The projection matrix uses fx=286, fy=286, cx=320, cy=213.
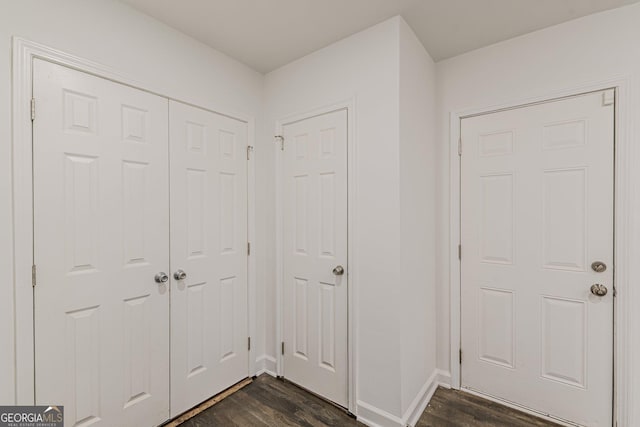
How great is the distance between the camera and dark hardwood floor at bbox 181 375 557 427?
1834 millimetres

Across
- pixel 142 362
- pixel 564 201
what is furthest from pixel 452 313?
pixel 142 362

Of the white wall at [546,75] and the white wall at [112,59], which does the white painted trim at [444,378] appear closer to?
the white wall at [546,75]

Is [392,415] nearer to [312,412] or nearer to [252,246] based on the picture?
[312,412]

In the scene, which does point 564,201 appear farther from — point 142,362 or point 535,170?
point 142,362

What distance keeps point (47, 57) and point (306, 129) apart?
4.80 feet

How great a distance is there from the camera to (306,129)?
7.19ft

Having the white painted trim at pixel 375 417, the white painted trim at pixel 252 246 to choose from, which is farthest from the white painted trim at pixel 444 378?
the white painted trim at pixel 252 246

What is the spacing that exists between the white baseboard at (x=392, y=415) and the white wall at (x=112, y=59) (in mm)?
1253

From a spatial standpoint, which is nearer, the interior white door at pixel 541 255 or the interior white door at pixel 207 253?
the interior white door at pixel 541 255

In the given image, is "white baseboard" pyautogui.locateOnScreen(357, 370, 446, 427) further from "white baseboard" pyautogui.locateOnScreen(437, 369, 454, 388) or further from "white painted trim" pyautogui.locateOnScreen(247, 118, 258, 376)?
"white painted trim" pyautogui.locateOnScreen(247, 118, 258, 376)

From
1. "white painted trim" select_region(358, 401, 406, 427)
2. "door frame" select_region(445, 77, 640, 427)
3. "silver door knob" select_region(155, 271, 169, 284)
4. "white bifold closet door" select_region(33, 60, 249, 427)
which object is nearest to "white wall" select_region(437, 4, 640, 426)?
"door frame" select_region(445, 77, 640, 427)

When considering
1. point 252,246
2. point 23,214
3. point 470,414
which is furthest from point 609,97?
point 23,214

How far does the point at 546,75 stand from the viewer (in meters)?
1.87

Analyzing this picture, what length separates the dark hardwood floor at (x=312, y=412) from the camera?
1.83 m
